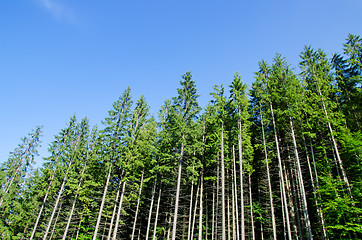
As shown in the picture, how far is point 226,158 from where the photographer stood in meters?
18.8

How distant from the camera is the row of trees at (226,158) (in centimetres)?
1619

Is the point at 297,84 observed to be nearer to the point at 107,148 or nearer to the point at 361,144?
the point at 361,144

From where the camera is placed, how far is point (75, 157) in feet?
77.4

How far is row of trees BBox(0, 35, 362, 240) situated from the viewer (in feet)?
53.1

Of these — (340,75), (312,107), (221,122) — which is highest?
(340,75)

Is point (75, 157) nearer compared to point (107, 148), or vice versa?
point (107, 148)

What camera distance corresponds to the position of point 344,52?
59.2 ft

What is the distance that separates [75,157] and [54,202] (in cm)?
603

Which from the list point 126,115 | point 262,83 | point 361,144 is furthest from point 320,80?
point 126,115

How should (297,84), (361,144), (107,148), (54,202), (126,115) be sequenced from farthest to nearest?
(54,202), (126,115), (107,148), (297,84), (361,144)

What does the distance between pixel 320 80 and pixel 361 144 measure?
750cm

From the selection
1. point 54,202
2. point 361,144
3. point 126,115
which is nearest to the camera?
point 361,144

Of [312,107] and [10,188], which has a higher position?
[312,107]

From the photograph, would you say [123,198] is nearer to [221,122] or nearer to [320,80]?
[221,122]
